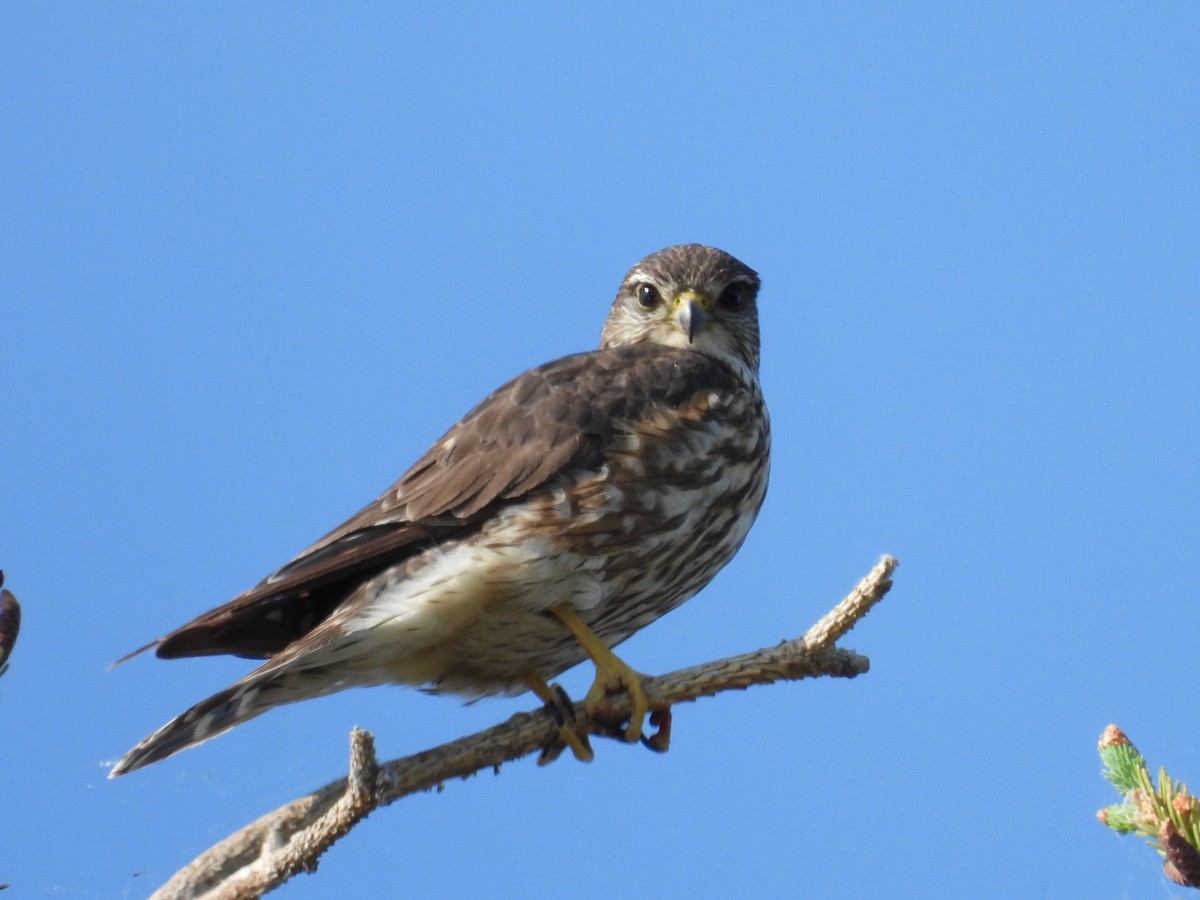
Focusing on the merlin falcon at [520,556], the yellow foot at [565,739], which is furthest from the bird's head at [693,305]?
the yellow foot at [565,739]

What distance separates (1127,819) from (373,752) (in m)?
1.12

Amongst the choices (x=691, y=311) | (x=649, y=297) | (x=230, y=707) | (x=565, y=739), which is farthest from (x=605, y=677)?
(x=649, y=297)

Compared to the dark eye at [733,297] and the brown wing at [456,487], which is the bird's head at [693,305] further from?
the brown wing at [456,487]

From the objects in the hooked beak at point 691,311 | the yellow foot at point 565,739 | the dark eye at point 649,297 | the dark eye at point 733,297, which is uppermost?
the dark eye at point 649,297

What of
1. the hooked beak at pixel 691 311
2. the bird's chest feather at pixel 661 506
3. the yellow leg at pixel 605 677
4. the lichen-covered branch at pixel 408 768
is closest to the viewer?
the lichen-covered branch at pixel 408 768

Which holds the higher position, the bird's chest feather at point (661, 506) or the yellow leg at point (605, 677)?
the bird's chest feather at point (661, 506)

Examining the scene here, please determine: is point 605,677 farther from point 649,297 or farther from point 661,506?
point 649,297

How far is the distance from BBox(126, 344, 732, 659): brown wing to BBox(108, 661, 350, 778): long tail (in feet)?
0.55

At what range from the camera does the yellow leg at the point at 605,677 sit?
10.5 feet

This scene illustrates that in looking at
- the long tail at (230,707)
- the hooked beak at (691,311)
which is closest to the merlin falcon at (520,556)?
the long tail at (230,707)

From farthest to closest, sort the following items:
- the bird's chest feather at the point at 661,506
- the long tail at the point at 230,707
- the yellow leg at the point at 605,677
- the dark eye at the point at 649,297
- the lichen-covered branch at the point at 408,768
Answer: the dark eye at the point at 649,297 → the bird's chest feather at the point at 661,506 → the yellow leg at the point at 605,677 → the long tail at the point at 230,707 → the lichen-covered branch at the point at 408,768

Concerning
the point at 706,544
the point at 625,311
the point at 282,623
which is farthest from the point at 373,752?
the point at 625,311

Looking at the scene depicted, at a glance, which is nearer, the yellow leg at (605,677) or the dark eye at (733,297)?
the yellow leg at (605,677)

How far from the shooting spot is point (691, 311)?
4148 millimetres
